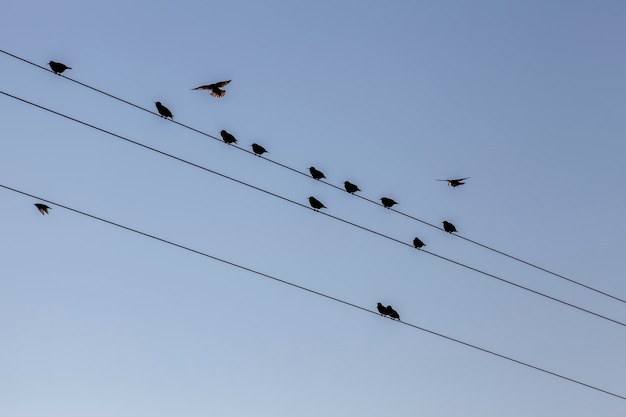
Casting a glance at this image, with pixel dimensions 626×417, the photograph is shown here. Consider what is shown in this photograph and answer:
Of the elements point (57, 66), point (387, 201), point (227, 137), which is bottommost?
point (227, 137)

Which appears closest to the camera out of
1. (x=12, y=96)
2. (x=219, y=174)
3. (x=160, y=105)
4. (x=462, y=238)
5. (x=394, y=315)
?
(x=12, y=96)

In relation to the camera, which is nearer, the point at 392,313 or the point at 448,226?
the point at 392,313

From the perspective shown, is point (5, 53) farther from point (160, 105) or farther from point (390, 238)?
point (390, 238)

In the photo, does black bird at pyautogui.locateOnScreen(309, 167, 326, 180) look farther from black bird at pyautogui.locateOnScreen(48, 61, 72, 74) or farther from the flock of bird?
black bird at pyautogui.locateOnScreen(48, 61, 72, 74)

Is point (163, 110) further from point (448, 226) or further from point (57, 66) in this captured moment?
point (448, 226)

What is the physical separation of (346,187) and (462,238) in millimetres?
5415

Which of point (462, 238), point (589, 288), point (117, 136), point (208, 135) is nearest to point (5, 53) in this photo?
point (117, 136)

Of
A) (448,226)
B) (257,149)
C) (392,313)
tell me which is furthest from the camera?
(448,226)

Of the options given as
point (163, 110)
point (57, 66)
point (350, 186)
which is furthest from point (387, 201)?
point (57, 66)

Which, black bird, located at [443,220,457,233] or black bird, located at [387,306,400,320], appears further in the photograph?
black bird, located at [443,220,457,233]

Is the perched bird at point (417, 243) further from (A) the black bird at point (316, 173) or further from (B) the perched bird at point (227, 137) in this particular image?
(B) the perched bird at point (227, 137)

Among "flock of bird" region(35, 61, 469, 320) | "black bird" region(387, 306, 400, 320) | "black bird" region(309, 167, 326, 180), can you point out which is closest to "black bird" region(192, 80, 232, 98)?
"flock of bird" region(35, 61, 469, 320)

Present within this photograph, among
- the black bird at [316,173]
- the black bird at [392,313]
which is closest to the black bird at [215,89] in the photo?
the black bird at [316,173]

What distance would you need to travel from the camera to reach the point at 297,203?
1605 cm
